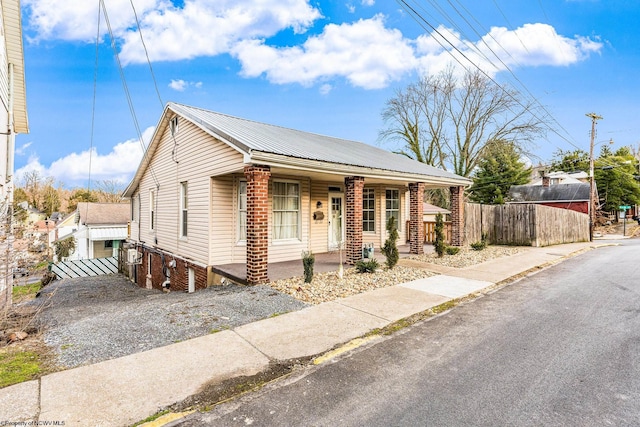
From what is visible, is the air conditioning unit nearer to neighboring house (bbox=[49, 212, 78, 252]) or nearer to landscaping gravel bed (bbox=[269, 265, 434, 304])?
landscaping gravel bed (bbox=[269, 265, 434, 304])

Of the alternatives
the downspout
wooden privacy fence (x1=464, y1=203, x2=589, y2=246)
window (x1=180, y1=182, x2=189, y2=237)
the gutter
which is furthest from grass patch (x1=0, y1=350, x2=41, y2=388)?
wooden privacy fence (x1=464, y1=203, x2=589, y2=246)

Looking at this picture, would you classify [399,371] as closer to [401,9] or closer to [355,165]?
[355,165]

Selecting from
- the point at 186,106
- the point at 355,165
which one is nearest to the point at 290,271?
the point at 355,165

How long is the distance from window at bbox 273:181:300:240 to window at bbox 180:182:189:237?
10.1ft

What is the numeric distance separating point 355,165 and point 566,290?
5726 mm

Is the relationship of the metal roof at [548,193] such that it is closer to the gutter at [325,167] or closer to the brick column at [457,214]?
Result: the brick column at [457,214]

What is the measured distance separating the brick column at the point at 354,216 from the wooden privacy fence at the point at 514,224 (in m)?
7.66

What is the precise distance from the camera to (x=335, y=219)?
12.4m

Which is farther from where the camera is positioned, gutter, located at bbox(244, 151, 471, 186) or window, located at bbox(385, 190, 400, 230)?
window, located at bbox(385, 190, 400, 230)

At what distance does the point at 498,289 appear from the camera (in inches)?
287

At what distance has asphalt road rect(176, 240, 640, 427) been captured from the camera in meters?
2.71

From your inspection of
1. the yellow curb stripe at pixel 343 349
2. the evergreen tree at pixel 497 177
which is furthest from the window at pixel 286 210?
the evergreen tree at pixel 497 177

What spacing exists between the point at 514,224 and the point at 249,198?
46.9 feet

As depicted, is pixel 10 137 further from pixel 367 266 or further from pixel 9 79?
pixel 367 266
